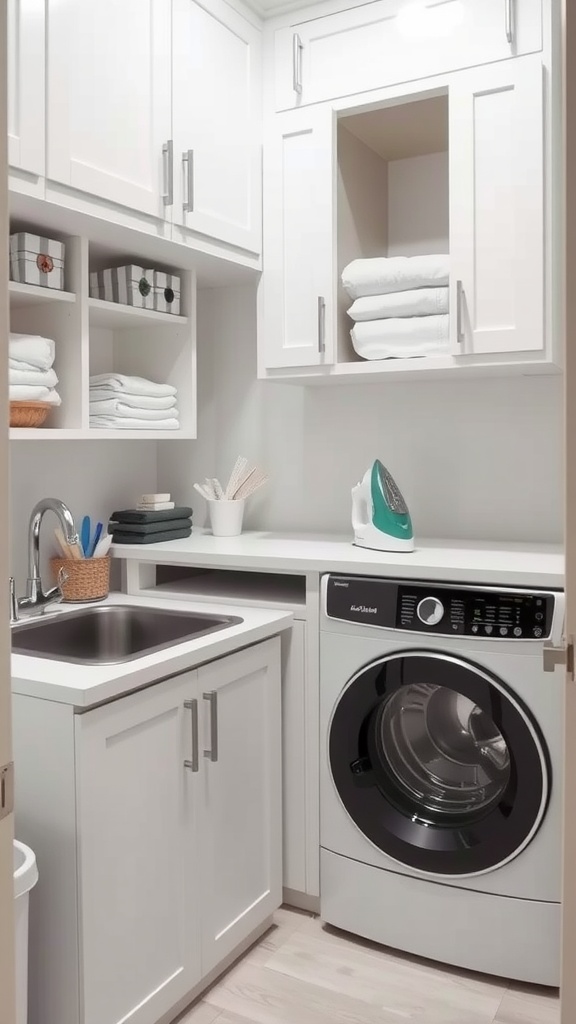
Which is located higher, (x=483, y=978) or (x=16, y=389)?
(x=16, y=389)

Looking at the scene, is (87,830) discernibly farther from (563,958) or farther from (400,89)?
(400,89)

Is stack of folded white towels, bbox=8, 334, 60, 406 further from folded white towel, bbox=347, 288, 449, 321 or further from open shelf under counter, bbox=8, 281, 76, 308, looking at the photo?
folded white towel, bbox=347, 288, 449, 321

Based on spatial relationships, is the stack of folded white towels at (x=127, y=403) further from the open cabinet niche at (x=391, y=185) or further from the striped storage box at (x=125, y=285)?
the open cabinet niche at (x=391, y=185)

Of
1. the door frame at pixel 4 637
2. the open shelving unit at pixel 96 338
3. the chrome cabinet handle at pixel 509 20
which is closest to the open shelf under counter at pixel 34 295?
the open shelving unit at pixel 96 338

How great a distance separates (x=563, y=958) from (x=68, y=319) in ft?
5.64

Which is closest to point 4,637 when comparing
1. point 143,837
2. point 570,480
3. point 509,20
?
point 570,480

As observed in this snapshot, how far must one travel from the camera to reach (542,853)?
1.91 m

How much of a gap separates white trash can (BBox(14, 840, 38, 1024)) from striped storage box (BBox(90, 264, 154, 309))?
142 cm

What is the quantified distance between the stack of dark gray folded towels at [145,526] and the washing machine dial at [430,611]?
87cm

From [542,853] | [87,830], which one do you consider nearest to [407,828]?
[542,853]

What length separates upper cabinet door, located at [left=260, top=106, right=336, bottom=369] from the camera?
2.40m

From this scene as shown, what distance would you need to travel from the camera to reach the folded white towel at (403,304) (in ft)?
7.37

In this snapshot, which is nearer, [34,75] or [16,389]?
[34,75]

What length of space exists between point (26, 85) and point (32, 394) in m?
0.64
